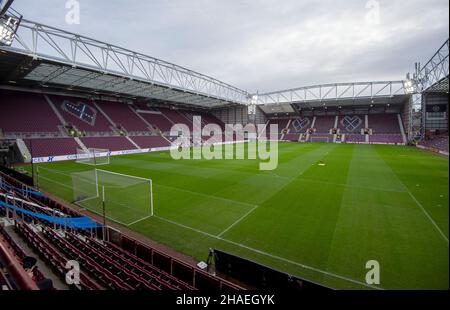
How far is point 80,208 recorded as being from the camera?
488 inches

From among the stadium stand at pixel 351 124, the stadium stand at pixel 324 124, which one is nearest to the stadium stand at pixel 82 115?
the stadium stand at pixel 324 124

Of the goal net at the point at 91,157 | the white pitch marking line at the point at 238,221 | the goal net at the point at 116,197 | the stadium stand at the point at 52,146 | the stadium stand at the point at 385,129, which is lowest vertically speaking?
the white pitch marking line at the point at 238,221

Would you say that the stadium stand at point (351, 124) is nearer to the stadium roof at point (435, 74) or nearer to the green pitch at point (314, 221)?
the stadium roof at point (435, 74)

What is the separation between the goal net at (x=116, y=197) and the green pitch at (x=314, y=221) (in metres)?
0.19

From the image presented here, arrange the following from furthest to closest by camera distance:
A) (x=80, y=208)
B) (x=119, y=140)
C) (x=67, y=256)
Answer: (x=119, y=140) < (x=80, y=208) < (x=67, y=256)

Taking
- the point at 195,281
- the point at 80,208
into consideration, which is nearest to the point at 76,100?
the point at 80,208

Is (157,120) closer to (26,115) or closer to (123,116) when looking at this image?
(123,116)

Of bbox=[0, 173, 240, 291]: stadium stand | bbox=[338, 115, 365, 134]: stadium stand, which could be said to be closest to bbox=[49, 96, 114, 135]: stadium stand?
bbox=[0, 173, 240, 291]: stadium stand

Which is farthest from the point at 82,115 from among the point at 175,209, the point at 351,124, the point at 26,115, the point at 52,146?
the point at 351,124

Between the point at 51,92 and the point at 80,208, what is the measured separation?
3427 cm

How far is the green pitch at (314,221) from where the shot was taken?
708 centimetres

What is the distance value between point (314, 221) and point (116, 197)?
36.6ft

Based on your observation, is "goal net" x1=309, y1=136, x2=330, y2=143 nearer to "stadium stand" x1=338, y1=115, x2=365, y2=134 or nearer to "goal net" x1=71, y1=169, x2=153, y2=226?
"stadium stand" x1=338, y1=115, x2=365, y2=134
